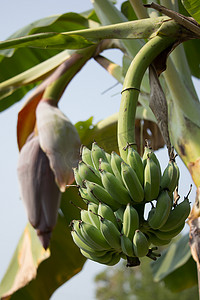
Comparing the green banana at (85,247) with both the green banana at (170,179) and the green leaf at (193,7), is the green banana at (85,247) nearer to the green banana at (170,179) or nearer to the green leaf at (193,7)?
the green banana at (170,179)

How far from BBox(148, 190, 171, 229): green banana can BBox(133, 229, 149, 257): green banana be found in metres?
0.04

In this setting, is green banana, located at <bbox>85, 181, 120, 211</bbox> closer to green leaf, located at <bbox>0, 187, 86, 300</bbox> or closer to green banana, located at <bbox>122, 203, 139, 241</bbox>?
green banana, located at <bbox>122, 203, 139, 241</bbox>

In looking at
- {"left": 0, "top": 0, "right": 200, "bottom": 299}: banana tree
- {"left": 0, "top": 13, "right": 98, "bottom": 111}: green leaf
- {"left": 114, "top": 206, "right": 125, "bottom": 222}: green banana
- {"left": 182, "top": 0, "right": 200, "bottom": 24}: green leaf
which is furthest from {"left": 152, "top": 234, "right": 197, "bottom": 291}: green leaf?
{"left": 114, "top": 206, "right": 125, "bottom": 222}: green banana

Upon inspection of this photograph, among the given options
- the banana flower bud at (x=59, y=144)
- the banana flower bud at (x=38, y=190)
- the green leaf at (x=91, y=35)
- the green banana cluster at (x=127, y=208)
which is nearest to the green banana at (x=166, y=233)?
the green banana cluster at (x=127, y=208)

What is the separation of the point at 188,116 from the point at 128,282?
1235cm

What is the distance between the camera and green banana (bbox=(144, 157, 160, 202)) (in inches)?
27.1

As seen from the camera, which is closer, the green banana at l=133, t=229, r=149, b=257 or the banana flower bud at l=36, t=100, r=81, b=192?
the green banana at l=133, t=229, r=149, b=257

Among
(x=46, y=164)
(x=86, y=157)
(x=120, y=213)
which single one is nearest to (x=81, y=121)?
(x=46, y=164)

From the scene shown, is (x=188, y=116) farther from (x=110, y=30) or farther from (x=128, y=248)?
(x=128, y=248)

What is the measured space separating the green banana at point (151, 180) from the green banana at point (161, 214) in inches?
0.7

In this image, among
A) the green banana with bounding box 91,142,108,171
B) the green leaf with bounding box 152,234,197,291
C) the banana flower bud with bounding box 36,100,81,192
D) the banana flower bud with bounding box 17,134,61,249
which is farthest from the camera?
the green leaf with bounding box 152,234,197,291

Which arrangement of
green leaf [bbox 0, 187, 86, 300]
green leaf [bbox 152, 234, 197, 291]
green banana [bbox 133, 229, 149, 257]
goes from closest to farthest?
green banana [bbox 133, 229, 149, 257]
green leaf [bbox 0, 187, 86, 300]
green leaf [bbox 152, 234, 197, 291]

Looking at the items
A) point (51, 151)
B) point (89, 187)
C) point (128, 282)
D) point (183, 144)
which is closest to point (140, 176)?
point (89, 187)

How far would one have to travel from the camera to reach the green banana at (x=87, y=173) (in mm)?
728
